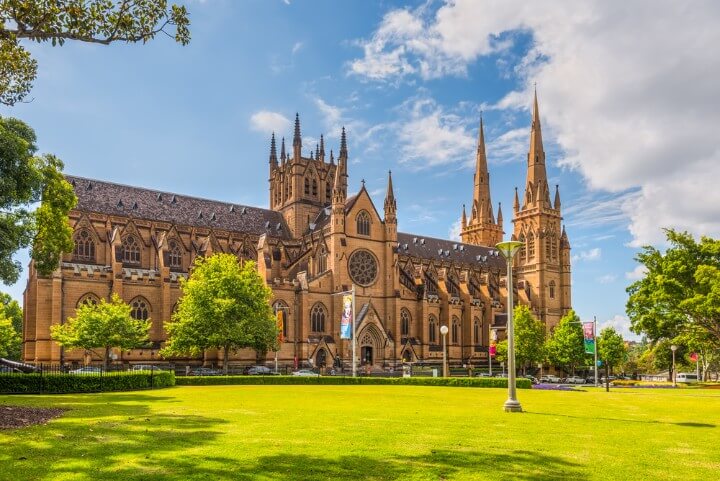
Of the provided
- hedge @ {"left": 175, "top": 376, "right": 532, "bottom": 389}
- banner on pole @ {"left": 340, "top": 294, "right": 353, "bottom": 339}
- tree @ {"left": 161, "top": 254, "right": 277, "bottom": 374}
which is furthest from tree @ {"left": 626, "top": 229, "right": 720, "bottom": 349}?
tree @ {"left": 161, "top": 254, "right": 277, "bottom": 374}

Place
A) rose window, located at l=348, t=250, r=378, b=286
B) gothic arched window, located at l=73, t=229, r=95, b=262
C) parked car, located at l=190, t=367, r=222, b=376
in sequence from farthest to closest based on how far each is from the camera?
rose window, located at l=348, t=250, r=378, b=286 → gothic arched window, located at l=73, t=229, r=95, b=262 → parked car, located at l=190, t=367, r=222, b=376

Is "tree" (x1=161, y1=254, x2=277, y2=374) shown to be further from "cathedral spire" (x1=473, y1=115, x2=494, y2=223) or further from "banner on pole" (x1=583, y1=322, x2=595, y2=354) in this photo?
"cathedral spire" (x1=473, y1=115, x2=494, y2=223)

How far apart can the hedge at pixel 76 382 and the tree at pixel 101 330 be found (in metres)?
18.5

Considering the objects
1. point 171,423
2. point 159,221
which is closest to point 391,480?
point 171,423

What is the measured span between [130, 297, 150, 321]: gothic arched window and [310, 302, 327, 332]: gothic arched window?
18325 mm

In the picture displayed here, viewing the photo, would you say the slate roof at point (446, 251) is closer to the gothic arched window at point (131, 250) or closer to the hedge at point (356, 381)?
the gothic arched window at point (131, 250)

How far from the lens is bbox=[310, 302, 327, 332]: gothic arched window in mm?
74812

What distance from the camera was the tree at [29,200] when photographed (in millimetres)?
32562

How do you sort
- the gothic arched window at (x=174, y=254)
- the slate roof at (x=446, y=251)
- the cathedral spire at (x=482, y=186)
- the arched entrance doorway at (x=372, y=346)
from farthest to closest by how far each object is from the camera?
the cathedral spire at (x=482, y=186) < the slate roof at (x=446, y=251) < the arched entrance doorway at (x=372, y=346) < the gothic arched window at (x=174, y=254)

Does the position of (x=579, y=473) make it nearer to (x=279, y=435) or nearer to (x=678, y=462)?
(x=678, y=462)

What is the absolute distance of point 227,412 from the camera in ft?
73.2

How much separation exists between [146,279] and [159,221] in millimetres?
8753

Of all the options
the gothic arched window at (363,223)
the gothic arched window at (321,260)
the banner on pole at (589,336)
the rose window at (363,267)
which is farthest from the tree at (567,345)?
the banner on pole at (589,336)

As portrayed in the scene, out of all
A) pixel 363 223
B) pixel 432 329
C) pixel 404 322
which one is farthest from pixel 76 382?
pixel 432 329
